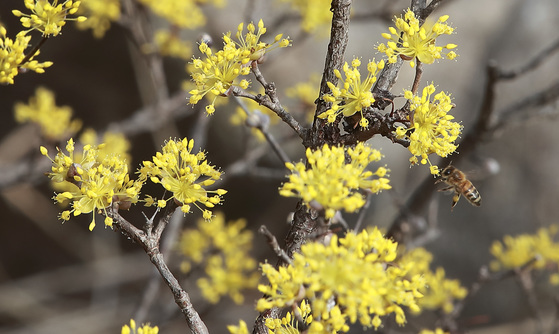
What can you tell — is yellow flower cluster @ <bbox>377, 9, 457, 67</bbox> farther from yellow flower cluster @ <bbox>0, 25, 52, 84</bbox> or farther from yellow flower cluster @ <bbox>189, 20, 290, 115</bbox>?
yellow flower cluster @ <bbox>0, 25, 52, 84</bbox>

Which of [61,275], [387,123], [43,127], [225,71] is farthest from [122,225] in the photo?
[61,275]

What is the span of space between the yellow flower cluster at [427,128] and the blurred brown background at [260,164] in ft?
5.46

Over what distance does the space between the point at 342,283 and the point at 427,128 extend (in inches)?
11.5

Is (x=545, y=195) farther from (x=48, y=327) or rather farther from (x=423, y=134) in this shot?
(x=48, y=327)

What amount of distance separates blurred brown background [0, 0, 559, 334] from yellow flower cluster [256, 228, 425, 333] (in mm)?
1734

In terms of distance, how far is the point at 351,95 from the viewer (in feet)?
2.83

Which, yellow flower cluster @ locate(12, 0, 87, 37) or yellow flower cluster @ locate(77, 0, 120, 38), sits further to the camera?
yellow flower cluster @ locate(77, 0, 120, 38)

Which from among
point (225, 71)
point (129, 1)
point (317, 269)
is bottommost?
point (317, 269)

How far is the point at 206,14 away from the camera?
8.68 feet

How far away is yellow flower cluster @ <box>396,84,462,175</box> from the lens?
841 mm

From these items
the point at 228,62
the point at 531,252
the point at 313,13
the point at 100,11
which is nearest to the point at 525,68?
the point at 531,252

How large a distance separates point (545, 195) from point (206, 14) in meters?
1.92

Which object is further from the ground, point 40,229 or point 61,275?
point 40,229

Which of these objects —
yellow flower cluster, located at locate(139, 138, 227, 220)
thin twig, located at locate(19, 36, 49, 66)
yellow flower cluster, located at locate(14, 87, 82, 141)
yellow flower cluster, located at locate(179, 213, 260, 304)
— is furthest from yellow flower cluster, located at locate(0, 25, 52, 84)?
yellow flower cluster, located at locate(14, 87, 82, 141)
